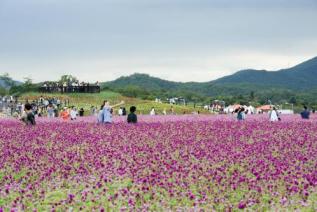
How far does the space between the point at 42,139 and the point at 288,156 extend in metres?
6.17

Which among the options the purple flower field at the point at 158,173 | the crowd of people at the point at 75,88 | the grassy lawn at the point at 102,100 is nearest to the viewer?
the purple flower field at the point at 158,173

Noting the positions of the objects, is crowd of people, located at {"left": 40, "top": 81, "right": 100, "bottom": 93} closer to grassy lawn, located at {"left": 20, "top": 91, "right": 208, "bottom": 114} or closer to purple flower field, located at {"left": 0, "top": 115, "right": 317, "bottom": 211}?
grassy lawn, located at {"left": 20, "top": 91, "right": 208, "bottom": 114}

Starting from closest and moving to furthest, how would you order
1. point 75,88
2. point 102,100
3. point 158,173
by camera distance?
point 158,173
point 102,100
point 75,88

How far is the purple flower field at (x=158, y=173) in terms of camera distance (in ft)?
25.9

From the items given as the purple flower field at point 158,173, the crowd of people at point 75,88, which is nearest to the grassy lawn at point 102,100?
the crowd of people at point 75,88

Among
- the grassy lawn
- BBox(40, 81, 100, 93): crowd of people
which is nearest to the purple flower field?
the grassy lawn

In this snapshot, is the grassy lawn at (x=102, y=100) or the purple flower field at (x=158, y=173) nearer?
the purple flower field at (x=158, y=173)

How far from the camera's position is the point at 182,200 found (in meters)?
8.23

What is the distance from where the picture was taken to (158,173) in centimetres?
974

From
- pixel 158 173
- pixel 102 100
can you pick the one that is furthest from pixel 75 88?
pixel 158 173

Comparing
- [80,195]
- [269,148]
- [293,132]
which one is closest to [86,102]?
[293,132]

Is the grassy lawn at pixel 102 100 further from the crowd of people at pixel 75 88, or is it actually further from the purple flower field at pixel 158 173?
the purple flower field at pixel 158 173

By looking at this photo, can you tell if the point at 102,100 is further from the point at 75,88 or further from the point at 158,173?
the point at 158,173

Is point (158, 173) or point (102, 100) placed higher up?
point (102, 100)
